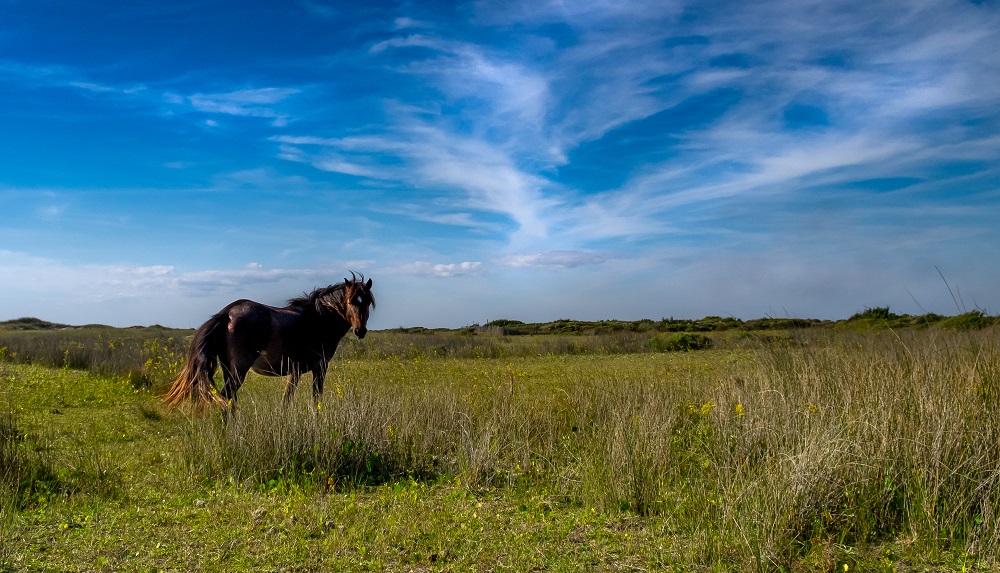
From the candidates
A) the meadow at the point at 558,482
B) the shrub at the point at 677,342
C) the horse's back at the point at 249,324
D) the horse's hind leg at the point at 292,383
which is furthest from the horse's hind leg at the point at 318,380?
the shrub at the point at 677,342

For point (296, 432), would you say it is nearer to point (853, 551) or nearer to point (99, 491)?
point (99, 491)

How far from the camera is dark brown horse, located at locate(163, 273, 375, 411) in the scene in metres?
9.38

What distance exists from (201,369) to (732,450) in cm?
692

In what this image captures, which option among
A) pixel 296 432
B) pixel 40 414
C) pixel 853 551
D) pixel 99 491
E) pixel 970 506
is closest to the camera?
pixel 853 551

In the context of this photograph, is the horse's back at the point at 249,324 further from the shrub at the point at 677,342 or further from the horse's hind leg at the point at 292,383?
the shrub at the point at 677,342

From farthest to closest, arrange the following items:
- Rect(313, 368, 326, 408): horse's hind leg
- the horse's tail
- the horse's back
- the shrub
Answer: the shrub → Rect(313, 368, 326, 408): horse's hind leg → the horse's back → the horse's tail

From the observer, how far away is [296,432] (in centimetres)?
705

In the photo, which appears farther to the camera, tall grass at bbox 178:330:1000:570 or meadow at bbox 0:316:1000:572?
tall grass at bbox 178:330:1000:570

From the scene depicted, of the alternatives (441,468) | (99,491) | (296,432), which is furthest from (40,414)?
(441,468)

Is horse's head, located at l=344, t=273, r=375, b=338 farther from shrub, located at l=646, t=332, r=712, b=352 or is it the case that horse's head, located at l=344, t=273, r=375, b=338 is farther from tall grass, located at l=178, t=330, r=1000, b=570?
shrub, located at l=646, t=332, r=712, b=352

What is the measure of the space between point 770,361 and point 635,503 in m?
4.86

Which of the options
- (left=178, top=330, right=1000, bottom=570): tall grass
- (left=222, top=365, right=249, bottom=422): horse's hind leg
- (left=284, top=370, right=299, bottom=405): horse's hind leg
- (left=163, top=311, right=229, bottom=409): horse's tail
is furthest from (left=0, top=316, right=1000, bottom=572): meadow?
(left=284, top=370, right=299, bottom=405): horse's hind leg

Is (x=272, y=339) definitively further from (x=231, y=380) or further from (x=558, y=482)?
(x=558, y=482)

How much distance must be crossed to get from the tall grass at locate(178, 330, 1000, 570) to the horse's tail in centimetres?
141
